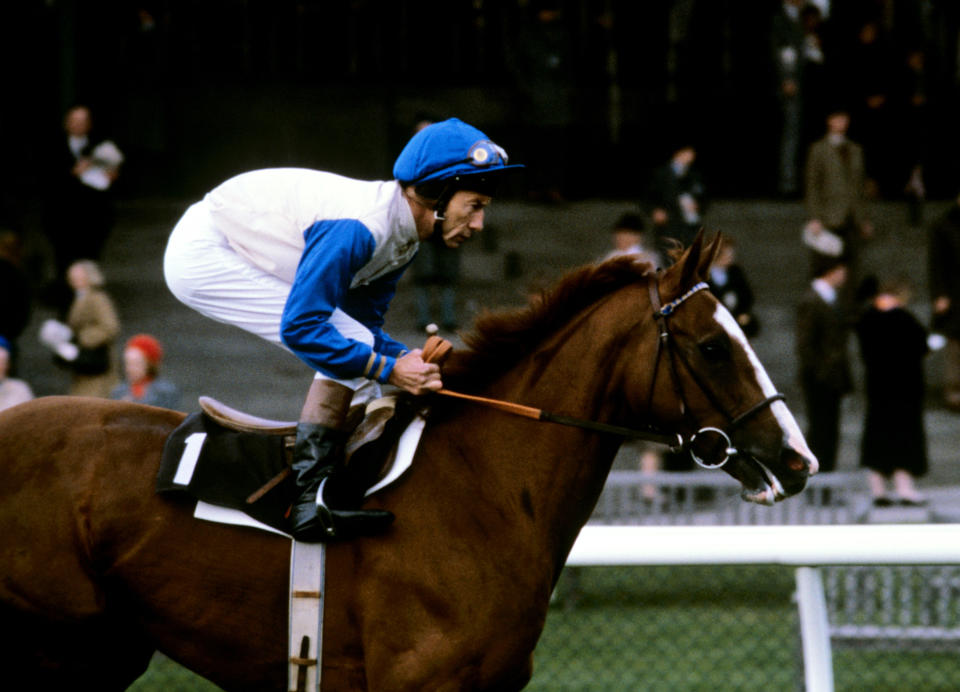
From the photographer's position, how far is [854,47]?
11672mm

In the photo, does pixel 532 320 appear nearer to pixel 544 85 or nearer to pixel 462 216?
pixel 462 216

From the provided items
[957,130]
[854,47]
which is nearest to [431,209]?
[854,47]

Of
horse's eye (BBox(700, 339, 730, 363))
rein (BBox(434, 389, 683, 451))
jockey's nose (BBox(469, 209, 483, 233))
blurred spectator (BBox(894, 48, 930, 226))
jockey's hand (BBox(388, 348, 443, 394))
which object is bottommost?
rein (BBox(434, 389, 683, 451))

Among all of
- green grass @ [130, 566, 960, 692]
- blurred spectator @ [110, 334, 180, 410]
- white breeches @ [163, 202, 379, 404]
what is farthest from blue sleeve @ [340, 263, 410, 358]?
blurred spectator @ [110, 334, 180, 410]

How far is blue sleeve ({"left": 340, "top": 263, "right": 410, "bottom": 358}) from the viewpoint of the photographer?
366 centimetres

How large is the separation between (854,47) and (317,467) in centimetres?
941

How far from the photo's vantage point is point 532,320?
3.47m

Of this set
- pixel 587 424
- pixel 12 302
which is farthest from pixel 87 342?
pixel 587 424

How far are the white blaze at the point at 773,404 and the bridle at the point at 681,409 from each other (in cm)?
2

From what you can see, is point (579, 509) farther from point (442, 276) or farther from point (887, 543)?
point (442, 276)

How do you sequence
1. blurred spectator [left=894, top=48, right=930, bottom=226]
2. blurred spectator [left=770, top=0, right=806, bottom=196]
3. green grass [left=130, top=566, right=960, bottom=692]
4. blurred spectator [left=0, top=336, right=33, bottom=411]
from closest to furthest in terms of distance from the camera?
green grass [left=130, top=566, right=960, bottom=692]
blurred spectator [left=0, top=336, right=33, bottom=411]
blurred spectator [left=770, top=0, right=806, bottom=196]
blurred spectator [left=894, top=48, right=930, bottom=226]

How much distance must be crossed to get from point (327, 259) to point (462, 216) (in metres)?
0.39

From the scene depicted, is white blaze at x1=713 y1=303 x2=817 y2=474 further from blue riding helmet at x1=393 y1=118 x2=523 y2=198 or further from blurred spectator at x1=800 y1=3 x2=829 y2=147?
blurred spectator at x1=800 y1=3 x2=829 y2=147

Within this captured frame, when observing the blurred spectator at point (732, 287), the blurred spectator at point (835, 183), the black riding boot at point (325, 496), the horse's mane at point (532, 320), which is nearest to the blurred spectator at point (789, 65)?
the blurred spectator at point (835, 183)
